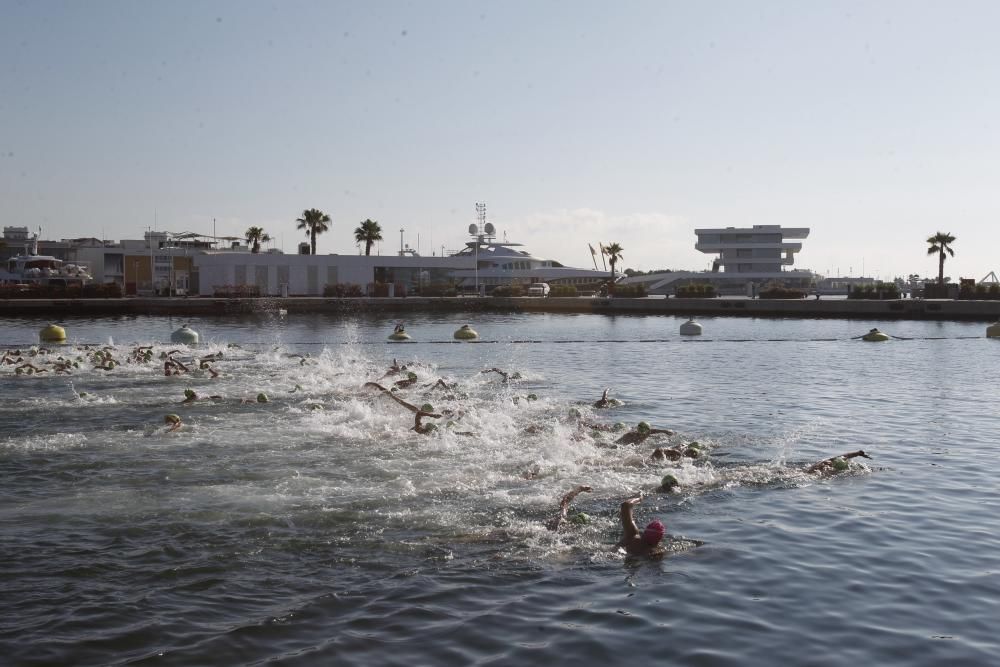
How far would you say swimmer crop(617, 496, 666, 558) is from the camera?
10.1 m

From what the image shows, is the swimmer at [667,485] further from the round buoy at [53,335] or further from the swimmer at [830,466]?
the round buoy at [53,335]

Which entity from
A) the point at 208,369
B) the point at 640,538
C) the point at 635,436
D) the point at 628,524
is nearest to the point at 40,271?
the point at 208,369

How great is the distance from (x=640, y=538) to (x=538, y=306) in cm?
7198

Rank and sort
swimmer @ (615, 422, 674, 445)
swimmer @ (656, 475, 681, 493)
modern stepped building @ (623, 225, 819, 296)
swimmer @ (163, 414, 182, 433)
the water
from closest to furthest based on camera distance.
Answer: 1. the water
2. swimmer @ (656, 475, 681, 493)
3. swimmer @ (615, 422, 674, 445)
4. swimmer @ (163, 414, 182, 433)
5. modern stepped building @ (623, 225, 819, 296)

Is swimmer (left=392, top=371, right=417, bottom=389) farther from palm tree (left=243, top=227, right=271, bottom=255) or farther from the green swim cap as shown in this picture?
palm tree (left=243, top=227, right=271, bottom=255)

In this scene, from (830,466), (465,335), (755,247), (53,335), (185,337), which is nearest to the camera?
(830,466)

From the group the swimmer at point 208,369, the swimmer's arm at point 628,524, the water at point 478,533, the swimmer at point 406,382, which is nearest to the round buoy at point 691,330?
the water at point 478,533

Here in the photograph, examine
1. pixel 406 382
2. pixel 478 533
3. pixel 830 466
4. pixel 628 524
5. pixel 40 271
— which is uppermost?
pixel 40 271

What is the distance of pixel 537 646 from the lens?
7.59 meters

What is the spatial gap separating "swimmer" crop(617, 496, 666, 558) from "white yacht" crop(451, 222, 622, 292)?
101 m

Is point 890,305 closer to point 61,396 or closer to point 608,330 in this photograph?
point 608,330

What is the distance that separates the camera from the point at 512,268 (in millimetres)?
117188

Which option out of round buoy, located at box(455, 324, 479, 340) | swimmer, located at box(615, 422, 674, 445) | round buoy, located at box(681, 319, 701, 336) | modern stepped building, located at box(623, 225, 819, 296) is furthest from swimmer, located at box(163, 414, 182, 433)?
modern stepped building, located at box(623, 225, 819, 296)

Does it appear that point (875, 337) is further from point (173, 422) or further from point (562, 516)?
point (562, 516)
